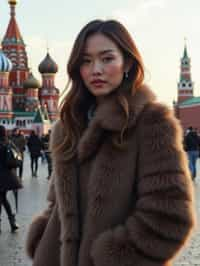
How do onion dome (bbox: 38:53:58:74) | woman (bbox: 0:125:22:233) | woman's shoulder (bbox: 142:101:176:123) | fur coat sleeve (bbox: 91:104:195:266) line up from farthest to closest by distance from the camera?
onion dome (bbox: 38:53:58:74), woman (bbox: 0:125:22:233), woman's shoulder (bbox: 142:101:176:123), fur coat sleeve (bbox: 91:104:195:266)

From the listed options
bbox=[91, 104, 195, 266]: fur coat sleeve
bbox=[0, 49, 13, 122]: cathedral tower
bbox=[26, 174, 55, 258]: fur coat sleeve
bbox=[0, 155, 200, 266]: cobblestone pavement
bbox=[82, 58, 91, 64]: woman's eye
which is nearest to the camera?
bbox=[91, 104, 195, 266]: fur coat sleeve

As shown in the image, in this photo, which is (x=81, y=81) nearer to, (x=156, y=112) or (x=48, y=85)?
(x=156, y=112)

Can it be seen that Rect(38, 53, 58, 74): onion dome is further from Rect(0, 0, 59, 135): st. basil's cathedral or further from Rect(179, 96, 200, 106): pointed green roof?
Rect(179, 96, 200, 106): pointed green roof

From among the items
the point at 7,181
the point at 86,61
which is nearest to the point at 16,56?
the point at 7,181

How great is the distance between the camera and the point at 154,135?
5.93 feet

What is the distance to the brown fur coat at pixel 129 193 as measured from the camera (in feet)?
5.69

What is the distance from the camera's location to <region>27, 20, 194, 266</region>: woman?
5.71ft

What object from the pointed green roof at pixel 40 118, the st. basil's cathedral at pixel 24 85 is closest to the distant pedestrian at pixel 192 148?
the pointed green roof at pixel 40 118

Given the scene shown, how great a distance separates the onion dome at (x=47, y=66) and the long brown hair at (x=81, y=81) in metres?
50.1

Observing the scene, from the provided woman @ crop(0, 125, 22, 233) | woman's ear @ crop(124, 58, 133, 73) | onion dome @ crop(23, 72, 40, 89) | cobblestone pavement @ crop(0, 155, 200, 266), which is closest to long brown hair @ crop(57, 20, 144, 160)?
woman's ear @ crop(124, 58, 133, 73)

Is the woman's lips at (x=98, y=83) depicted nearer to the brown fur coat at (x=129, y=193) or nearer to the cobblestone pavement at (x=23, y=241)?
the brown fur coat at (x=129, y=193)

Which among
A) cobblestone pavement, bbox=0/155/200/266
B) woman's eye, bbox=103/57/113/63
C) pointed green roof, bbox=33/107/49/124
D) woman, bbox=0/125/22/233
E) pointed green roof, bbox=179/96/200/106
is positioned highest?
pointed green roof, bbox=179/96/200/106

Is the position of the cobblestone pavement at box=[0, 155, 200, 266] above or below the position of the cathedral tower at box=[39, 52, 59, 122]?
below

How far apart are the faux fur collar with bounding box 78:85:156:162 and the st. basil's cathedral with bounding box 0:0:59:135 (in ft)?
151
